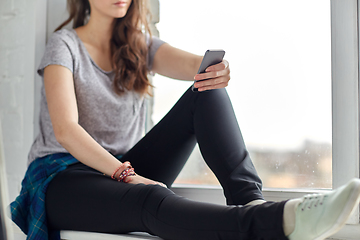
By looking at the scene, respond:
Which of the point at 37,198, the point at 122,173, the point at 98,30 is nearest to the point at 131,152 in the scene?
the point at 122,173

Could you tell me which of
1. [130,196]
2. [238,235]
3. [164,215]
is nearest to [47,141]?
[130,196]

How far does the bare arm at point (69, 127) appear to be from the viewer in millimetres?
988

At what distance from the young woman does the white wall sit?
19 cm

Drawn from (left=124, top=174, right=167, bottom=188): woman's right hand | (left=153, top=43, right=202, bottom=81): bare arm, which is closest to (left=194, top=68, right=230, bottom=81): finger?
(left=153, top=43, right=202, bottom=81): bare arm

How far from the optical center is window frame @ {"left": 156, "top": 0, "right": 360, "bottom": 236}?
3.33 feet

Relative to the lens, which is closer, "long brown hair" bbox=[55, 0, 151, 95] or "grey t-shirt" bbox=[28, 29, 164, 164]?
"grey t-shirt" bbox=[28, 29, 164, 164]

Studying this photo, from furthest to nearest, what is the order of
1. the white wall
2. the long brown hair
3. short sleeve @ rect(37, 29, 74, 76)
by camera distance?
the white wall → the long brown hair → short sleeve @ rect(37, 29, 74, 76)

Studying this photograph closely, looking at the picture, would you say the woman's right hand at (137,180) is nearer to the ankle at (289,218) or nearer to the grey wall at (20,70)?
the ankle at (289,218)

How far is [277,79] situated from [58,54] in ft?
2.58

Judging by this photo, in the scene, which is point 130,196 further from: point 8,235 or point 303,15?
→ point 303,15

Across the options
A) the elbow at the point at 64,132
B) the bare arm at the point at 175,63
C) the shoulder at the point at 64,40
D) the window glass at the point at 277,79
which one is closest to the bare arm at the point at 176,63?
the bare arm at the point at 175,63

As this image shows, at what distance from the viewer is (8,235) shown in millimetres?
254

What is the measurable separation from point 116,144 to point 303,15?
0.82 meters

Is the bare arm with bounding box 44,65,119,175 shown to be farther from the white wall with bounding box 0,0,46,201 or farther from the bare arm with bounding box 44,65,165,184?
the white wall with bounding box 0,0,46,201
